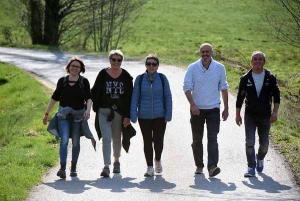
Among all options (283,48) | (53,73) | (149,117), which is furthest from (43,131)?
(283,48)

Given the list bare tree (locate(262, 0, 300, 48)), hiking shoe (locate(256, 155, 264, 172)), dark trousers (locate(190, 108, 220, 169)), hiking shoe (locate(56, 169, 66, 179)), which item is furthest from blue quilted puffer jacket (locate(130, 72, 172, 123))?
bare tree (locate(262, 0, 300, 48))

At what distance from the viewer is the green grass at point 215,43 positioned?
16.4 metres

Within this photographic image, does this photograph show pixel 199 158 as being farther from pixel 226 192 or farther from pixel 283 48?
pixel 283 48

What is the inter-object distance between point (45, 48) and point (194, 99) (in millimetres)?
26571

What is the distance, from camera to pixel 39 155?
40.1 feet

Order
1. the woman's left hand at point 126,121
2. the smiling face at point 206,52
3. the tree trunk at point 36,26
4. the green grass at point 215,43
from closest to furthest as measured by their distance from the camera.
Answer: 1. the smiling face at point 206,52
2. the woman's left hand at point 126,121
3. the green grass at point 215,43
4. the tree trunk at point 36,26

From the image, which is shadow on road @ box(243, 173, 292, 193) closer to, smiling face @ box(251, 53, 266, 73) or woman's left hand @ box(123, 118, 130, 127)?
smiling face @ box(251, 53, 266, 73)

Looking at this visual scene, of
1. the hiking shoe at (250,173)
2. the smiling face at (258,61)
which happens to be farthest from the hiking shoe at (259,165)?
the smiling face at (258,61)

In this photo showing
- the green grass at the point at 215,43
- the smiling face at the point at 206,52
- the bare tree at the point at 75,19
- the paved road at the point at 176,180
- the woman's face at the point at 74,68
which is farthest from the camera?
the bare tree at the point at 75,19

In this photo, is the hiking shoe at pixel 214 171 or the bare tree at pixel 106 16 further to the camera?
the bare tree at pixel 106 16

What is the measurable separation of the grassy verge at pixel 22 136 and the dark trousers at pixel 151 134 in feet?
5.62

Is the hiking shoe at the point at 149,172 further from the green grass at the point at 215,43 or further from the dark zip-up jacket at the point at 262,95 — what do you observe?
the dark zip-up jacket at the point at 262,95

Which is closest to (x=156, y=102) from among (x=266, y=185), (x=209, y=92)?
(x=209, y=92)

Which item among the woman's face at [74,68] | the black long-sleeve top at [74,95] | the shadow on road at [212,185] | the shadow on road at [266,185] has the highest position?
the woman's face at [74,68]
